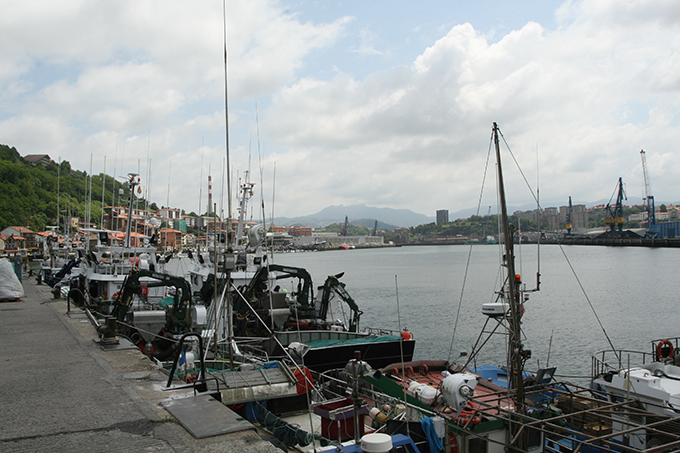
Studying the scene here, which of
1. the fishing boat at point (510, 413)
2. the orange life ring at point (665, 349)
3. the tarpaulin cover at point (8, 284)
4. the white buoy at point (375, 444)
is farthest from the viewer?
the tarpaulin cover at point (8, 284)

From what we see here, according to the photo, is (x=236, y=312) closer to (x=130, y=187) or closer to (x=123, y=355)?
(x=123, y=355)

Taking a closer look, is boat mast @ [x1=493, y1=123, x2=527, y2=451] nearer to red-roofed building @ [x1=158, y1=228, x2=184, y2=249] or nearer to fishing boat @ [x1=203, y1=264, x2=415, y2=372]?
fishing boat @ [x1=203, y1=264, x2=415, y2=372]

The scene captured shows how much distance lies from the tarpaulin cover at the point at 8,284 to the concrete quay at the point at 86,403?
10876 millimetres

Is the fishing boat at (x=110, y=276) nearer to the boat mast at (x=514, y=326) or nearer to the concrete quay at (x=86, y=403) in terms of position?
the concrete quay at (x=86, y=403)

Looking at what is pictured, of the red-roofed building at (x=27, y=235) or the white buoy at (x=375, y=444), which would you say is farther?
the red-roofed building at (x=27, y=235)

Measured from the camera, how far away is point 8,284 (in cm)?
2177

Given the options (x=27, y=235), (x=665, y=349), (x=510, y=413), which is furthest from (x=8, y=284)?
(x=27, y=235)

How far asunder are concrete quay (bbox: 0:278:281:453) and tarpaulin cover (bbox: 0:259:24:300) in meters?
10.9

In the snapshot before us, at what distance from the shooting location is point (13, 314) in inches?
694

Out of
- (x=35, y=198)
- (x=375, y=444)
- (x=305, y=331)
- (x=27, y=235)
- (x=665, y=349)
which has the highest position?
(x=35, y=198)

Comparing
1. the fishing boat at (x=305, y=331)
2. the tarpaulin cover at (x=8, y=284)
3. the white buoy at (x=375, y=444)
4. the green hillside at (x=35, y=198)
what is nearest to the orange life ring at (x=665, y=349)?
the fishing boat at (x=305, y=331)

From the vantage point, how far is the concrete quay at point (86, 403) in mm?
5812

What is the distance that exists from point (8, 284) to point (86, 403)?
18655mm

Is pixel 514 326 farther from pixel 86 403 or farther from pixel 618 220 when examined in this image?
pixel 618 220
